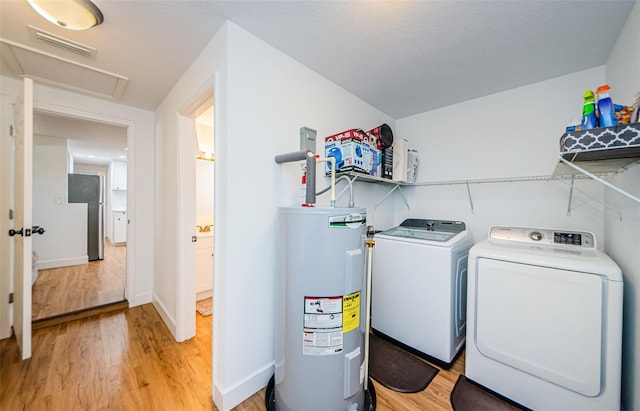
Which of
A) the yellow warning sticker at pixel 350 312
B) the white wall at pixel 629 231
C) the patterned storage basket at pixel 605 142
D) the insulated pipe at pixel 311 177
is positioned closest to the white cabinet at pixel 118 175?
the insulated pipe at pixel 311 177

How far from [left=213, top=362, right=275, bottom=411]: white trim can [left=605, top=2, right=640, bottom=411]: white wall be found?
6.32 ft

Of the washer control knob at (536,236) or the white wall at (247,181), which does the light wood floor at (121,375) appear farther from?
the washer control knob at (536,236)

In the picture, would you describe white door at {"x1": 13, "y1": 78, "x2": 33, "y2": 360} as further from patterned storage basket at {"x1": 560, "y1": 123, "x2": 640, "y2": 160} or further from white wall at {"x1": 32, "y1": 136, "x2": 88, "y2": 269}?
patterned storage basket at {"x1": 560, "y1": 123, "x2": 640, "y2": 160}

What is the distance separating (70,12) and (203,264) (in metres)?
2.38

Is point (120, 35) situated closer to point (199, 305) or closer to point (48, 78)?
point (48, 78)

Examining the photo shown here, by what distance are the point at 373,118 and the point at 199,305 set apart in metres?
2.93

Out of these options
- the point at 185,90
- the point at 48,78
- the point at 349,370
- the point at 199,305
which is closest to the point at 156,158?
the point at 48,78

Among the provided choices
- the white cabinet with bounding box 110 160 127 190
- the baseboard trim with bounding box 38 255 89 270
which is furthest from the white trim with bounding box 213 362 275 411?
the white cabinet with bounding box 110 160 127 190

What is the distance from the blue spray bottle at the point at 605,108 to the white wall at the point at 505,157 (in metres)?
1.00

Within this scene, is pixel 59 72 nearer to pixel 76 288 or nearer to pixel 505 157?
pixel 76 288

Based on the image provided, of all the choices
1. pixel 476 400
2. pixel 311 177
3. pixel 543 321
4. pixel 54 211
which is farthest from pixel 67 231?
pixel 543 321

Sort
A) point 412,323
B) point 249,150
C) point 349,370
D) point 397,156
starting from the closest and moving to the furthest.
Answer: point 349,370
point 249,150
point 412,323
point 397,156

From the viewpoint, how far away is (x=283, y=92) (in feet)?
5.26

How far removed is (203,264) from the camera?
282 cm
